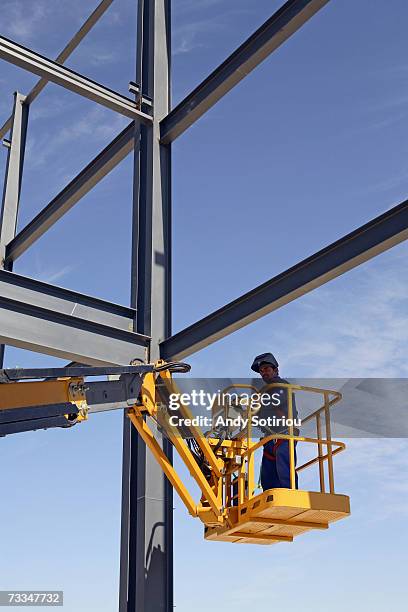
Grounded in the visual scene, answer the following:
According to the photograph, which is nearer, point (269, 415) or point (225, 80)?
point (269, 415)

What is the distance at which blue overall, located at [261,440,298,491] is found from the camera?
8.44 m

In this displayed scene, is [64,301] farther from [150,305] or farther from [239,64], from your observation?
[239,64]

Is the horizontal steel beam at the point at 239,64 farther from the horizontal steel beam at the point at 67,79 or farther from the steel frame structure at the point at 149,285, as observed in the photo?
the horizontal steel beam at the point at 67,79

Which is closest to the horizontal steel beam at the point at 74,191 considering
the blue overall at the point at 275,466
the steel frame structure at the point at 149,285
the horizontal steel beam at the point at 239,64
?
the steel frame structure at the point at 149,285

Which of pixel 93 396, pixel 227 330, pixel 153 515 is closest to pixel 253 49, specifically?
pixel 227 330

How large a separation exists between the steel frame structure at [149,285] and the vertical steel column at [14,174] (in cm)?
391

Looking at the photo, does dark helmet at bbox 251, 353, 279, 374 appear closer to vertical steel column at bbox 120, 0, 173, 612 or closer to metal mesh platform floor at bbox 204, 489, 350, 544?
metal mesh platform floor at bbox 204, 489, 350, 544

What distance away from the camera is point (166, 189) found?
38.4ft

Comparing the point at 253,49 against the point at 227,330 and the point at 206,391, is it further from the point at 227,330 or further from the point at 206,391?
the point at 206,391

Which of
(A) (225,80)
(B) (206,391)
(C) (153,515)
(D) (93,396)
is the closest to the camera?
(D) (93,396)

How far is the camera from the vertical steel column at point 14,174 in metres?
16.4

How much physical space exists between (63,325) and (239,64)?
4286 mm

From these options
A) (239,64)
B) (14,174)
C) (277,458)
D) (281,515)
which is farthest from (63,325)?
(14,174)

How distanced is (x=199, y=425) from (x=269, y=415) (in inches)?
35.9
